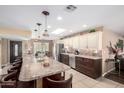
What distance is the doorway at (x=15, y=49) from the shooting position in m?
7.85

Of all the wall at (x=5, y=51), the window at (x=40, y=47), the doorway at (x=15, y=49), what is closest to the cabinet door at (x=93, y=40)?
the wall at (x=5, y=51)

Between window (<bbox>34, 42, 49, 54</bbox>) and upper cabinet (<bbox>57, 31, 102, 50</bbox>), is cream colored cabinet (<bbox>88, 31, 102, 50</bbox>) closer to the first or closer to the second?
upper cabinet (<bbox>57, 31, 102, 50</bbox>)

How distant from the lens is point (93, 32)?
4.29 meters

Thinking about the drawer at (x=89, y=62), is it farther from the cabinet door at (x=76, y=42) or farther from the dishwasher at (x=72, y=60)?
the cabinet door at (x=76, y=42)

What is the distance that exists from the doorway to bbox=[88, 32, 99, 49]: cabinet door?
688 cm

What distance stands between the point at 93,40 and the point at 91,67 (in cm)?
134

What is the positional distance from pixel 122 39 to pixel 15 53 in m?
8.92

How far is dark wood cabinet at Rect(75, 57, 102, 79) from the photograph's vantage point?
145 inches

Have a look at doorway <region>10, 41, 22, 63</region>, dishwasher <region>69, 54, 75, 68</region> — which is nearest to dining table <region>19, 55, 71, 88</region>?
dishwasher <region>69, 54, 75, 68</region>

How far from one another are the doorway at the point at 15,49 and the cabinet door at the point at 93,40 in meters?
6.88

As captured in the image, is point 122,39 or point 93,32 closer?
point 93,32
